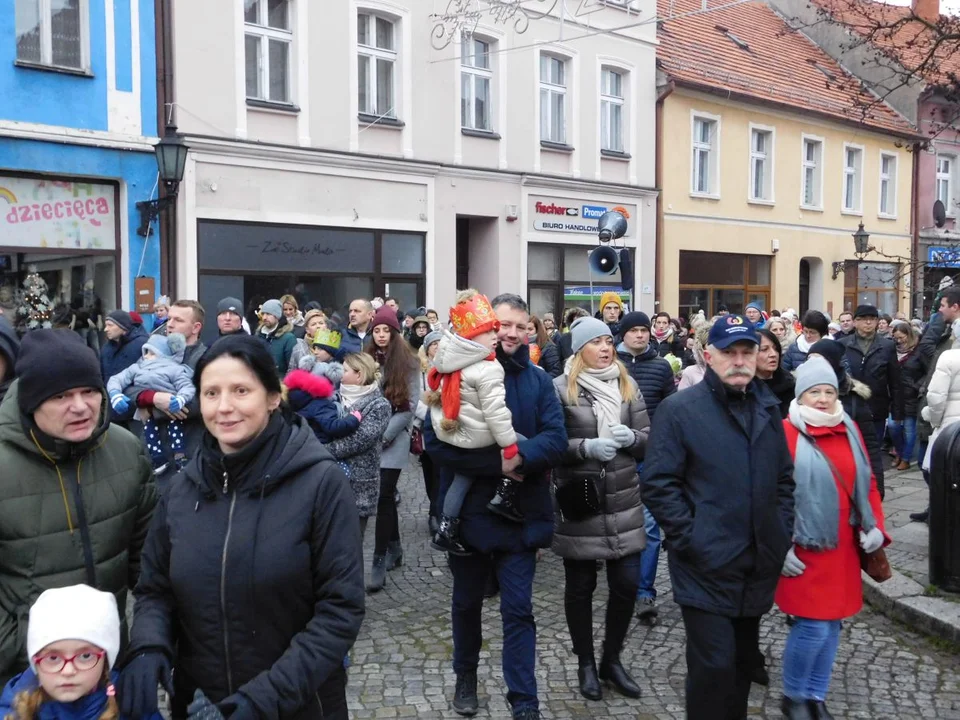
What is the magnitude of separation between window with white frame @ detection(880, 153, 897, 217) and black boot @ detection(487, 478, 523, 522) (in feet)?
89.6

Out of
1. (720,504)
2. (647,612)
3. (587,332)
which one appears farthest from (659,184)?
(720,504)

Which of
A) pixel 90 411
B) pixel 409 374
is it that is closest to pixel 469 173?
pixel 409 374

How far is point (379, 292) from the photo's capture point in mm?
17125

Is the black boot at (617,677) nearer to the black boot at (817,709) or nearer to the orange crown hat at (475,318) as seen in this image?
the black boot at (817,709)

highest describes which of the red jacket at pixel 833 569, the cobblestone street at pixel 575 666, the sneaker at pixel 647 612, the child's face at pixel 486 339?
the child's face at pixel 486 339

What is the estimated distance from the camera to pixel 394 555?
23.3ft

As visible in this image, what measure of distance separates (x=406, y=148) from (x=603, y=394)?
1292 cm

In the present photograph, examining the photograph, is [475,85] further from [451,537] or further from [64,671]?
[64,671]

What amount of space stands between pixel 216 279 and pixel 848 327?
995cm

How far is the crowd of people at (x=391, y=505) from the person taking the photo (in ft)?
8.49

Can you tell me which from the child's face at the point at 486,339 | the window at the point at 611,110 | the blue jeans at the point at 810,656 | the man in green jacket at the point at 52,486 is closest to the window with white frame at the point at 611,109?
the window at the point at 611,110

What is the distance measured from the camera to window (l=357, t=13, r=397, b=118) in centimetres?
1675

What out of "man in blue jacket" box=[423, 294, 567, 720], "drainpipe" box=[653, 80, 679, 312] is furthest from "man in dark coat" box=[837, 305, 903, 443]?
"drainpipe" box=[653, 80, 679, 312]

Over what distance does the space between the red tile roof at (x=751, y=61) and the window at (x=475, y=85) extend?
5.23 metres
